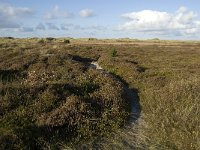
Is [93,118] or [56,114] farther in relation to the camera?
[93,118]

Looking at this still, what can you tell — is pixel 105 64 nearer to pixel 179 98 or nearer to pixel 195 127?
pixel 179 98

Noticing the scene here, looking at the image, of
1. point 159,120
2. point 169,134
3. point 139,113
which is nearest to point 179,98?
point 139,113

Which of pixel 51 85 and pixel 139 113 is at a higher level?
pixel 51 85

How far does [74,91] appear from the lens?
55.3ft

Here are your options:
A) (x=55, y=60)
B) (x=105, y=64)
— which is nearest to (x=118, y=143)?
(x=55, y=60)

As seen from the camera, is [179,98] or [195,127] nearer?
[195,127]

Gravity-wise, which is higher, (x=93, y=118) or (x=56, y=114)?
(x=56, y=114)

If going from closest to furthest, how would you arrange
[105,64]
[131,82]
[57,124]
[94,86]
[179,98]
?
[57,124] < [179,98] < [94,86] < [131,82] < [105,64]

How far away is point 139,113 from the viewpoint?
51.6 feet

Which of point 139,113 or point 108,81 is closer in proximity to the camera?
point 139,113

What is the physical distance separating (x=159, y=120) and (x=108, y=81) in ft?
27.2

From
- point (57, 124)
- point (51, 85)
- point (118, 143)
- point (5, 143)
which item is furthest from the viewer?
point (51, 85)

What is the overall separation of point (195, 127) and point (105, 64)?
22.0 metres

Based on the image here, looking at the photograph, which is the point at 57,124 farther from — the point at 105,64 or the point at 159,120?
the point at 105,64
